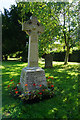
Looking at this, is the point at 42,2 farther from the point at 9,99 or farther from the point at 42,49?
the point at 9,99

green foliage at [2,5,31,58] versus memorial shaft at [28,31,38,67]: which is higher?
green foliage at [2,5,31,58]

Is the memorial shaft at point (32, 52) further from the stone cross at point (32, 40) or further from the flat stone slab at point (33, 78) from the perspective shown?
the flat stone slab at point (33, 78)

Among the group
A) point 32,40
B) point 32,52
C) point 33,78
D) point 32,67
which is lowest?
point 33,78

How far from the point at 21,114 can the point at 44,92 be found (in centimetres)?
111

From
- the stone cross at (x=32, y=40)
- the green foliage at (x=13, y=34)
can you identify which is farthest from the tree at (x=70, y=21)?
the green foliage at (x=13, y=34)

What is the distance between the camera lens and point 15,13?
19891mm

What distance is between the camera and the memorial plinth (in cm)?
396

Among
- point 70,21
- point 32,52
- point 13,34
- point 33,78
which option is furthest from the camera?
point 13,34

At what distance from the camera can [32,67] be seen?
425 cm

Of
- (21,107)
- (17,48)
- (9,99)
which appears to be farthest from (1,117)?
(17,48)

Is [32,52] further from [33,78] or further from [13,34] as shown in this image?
[13,34]

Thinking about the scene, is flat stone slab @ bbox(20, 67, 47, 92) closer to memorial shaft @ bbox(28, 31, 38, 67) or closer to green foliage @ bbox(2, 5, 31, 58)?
memorial shaft @ bbox(28, 31, 38, 67)

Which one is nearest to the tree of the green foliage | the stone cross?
the stone cross

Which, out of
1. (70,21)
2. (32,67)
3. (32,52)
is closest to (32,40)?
(32,52)
